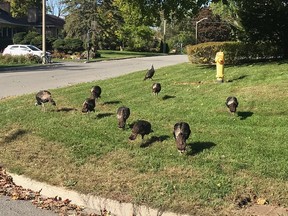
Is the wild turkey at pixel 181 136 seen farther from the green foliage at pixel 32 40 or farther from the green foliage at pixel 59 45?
the green foliage at pixel 32 40

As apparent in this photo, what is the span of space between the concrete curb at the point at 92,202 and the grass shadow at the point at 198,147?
6.23ft

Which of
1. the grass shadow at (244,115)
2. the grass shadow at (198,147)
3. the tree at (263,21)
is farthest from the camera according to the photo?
the tree at (263,21)

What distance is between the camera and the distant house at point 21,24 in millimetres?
55406

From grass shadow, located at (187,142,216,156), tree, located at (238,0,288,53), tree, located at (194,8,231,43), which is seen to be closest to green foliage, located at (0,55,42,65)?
tree, located at (238,0,288,53)

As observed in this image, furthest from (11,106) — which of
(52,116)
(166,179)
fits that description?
(166,179)

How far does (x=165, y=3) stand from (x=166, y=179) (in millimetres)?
12264

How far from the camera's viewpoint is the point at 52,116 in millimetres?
10156

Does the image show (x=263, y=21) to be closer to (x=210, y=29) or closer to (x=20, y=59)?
(x=20, y=59)

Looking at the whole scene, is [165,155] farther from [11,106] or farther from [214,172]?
[11,106]

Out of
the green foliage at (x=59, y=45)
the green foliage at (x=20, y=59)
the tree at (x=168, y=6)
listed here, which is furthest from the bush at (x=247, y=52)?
the green foliage at (x=59, y=45)

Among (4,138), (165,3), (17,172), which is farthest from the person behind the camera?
(165,3)

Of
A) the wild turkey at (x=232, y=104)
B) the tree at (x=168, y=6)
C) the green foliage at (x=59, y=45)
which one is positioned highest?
the tree at (x=168, y=6)

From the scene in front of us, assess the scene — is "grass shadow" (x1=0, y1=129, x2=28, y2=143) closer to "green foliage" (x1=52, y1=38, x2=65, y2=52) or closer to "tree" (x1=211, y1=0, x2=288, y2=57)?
"tree" (x1=211, y1=0, x2=288, y2=57)

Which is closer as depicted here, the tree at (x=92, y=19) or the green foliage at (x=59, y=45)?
the green foliage at (x=59, y=45)
